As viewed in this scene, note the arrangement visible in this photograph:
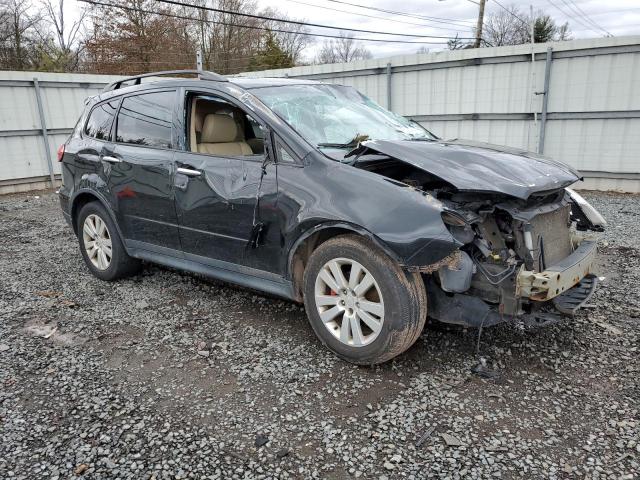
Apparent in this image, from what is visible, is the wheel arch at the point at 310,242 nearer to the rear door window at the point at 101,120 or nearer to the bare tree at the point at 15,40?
the rear door window at the point at 101,120

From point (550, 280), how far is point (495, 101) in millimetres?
7672

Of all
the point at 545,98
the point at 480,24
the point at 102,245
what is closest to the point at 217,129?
the point at 102,245

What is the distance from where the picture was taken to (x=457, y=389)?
2.82 meters

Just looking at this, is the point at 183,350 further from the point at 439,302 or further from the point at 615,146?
the point at 615,146

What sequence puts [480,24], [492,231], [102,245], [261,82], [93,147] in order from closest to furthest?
[492,231]
[261,82]
[93,147]
[102,245]
[480,24]

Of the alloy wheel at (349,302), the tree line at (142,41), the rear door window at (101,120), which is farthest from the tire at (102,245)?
the tree line at (142,41)

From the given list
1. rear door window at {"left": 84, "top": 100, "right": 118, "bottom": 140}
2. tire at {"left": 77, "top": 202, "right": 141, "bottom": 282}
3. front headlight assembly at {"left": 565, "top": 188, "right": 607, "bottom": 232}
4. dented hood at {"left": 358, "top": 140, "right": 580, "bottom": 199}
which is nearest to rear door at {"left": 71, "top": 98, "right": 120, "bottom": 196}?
rear door window at {"left": 84, "top": 100, "right": 118, "bottom": 140}

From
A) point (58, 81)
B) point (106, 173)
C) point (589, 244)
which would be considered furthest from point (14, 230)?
point (589, 244)

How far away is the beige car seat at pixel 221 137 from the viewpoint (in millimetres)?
3830

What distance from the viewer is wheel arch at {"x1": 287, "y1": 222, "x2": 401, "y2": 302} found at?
2836mm

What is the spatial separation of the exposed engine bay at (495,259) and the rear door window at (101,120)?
2.68 metres

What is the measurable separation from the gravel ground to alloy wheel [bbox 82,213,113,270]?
599 millimetres

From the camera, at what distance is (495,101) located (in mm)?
9477

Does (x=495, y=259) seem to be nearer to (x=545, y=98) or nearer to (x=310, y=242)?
(x=310, y=242)
